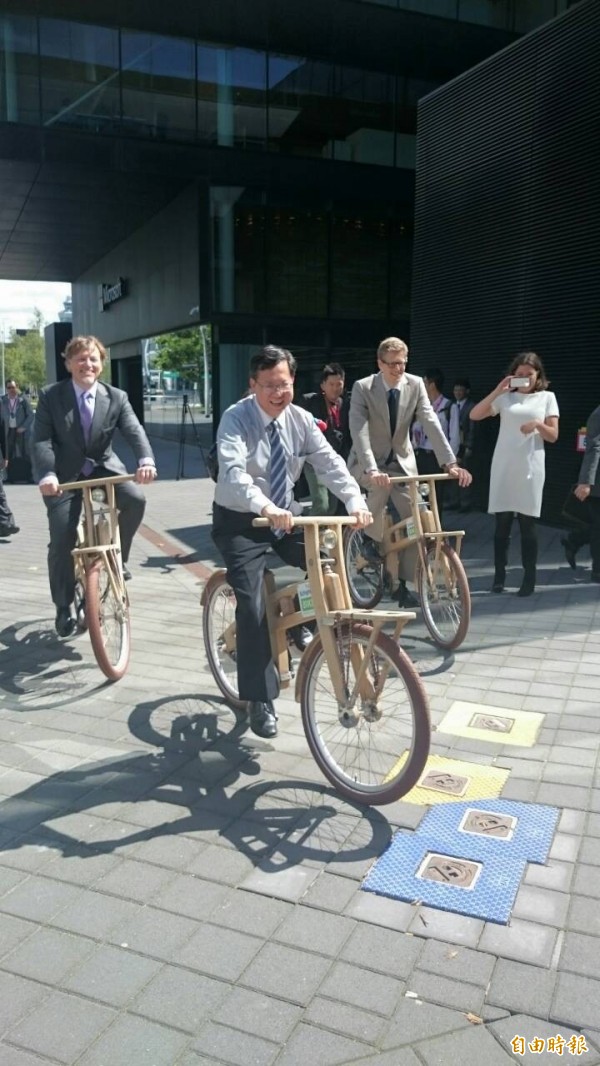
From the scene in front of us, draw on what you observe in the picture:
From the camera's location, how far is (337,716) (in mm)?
3811

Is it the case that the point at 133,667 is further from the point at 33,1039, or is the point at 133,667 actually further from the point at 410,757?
the point at 33,1039

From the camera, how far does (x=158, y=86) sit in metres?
18.8

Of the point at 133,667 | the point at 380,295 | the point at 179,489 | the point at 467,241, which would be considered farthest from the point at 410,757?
the point at 380,295

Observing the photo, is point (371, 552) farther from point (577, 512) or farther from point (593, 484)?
point (577, 512)

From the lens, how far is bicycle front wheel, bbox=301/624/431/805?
3.48m

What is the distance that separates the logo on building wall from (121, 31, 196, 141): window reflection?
10022 millimetres

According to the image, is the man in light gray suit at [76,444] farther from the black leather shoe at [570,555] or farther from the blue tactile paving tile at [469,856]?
the black leather shoe at [570,555]

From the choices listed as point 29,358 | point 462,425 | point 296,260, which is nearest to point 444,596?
point 462,425

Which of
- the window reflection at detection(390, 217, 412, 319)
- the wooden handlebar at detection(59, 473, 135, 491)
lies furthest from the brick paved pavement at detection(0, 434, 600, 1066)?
the window reflection at detection(390, 217, 412, 319)

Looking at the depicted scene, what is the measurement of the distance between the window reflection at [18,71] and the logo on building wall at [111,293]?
34.3ft

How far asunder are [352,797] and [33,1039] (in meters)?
1.61

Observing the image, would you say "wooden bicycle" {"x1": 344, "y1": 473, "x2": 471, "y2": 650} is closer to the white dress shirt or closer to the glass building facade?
the white dress shirt

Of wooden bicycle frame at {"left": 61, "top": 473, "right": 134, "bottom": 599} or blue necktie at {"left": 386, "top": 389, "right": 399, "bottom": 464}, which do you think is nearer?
wooden bicycle frame at {"left": 61, "top": 473, "right": 134, "bottom": 599}

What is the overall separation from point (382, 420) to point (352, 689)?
3.14 m
